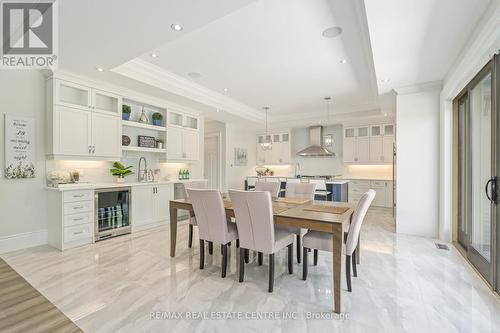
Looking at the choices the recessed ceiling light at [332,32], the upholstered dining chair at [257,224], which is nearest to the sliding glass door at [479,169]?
the recessed ceiling light at [332,32]

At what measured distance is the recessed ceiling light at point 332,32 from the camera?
2762 mm

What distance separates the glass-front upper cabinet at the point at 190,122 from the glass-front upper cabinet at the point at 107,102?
1.51 metres

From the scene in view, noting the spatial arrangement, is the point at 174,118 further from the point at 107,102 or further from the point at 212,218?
the point at 212,218

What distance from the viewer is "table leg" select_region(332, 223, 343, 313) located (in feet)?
6.34

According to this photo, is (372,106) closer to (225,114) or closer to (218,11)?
(225,114)

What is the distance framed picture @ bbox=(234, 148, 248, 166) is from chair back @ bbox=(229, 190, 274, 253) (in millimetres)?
5320

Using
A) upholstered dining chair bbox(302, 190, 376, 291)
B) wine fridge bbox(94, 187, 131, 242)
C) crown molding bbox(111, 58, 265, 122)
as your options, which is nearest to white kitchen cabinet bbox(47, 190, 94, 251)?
wine fridge bbox(94, 187, 131, 242)

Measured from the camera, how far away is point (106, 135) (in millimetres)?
4004

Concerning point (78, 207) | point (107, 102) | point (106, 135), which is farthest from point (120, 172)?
point (107, 102)

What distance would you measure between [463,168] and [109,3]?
468 centimetres

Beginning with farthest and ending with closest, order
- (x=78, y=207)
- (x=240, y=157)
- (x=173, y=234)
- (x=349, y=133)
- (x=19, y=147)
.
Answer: (x=240, y=157), (x=349, y=133), (x=78, y=207), (x=19, y=147), (x=173, y=234)

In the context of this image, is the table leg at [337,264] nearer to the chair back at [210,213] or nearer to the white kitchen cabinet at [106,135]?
the chair back at [210,213]

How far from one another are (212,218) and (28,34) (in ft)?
9.85

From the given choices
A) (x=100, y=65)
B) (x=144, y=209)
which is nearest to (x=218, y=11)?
(x=100, y=65)
